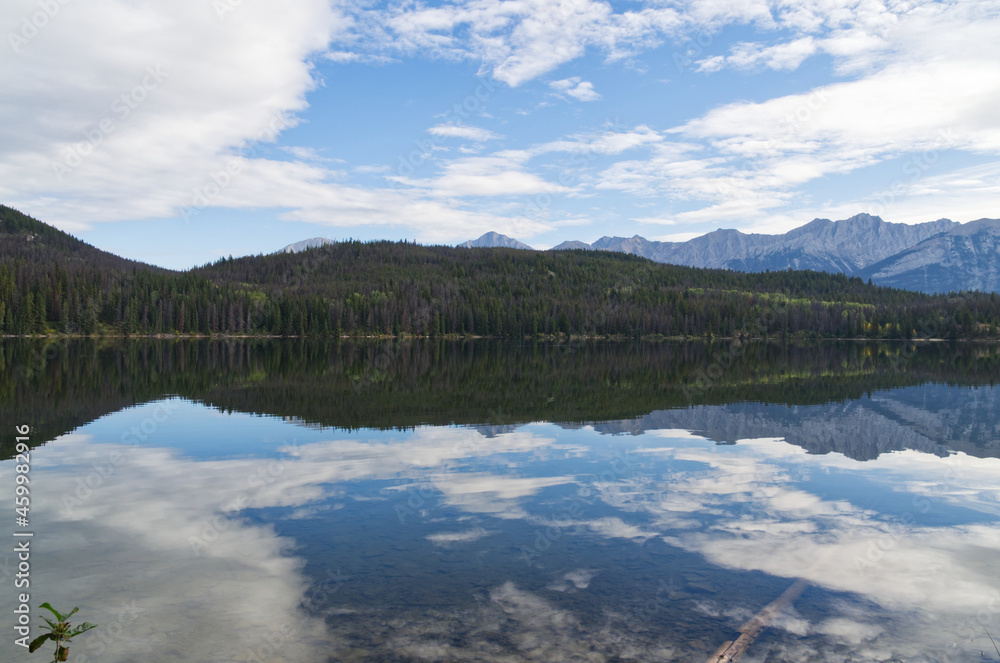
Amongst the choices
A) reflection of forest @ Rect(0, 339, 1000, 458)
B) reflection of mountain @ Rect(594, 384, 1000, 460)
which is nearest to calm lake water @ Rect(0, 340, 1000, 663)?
reflection of mountain @ Rect(594, 384, 1000, 460)

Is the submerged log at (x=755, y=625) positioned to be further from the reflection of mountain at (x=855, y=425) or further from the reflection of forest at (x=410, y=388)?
the reflection of forest at (x=410, y=388)

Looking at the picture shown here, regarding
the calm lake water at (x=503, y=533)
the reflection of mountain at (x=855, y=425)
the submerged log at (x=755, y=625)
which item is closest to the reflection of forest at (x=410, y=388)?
the calm lake water at (x=503, y=533)

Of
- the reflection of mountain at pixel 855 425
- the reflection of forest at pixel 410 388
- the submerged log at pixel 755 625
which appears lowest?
the submerged log at pixel 755 625

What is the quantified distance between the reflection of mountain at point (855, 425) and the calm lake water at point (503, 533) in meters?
0.29

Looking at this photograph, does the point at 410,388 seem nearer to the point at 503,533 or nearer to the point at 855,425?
the point at 855,425

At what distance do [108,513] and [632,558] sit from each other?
A: 1426cm

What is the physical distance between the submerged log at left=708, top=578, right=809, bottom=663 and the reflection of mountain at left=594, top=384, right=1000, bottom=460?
17.1m

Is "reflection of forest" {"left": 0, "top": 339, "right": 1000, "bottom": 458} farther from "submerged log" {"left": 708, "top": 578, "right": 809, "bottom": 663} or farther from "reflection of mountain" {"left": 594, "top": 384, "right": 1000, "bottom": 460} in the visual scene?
"submerged log" {"left": 708, "top": 578, "right": 809, "bottom": 663}

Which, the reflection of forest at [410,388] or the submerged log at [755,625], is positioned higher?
the reflection of forest at [410,388]

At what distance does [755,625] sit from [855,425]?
92.5 ft

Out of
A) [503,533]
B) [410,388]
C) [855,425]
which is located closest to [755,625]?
[503,533]

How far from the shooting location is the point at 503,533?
645 inches

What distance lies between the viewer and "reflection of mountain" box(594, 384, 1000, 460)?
30250 millimetres

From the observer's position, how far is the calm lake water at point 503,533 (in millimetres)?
11266
